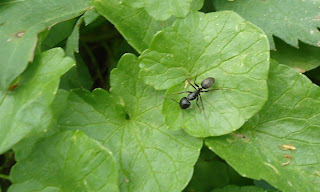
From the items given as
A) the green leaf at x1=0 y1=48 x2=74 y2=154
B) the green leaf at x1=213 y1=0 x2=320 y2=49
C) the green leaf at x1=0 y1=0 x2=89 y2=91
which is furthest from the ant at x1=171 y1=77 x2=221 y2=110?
the green leaf at x1=0 y1=0 x2=89 y2=91

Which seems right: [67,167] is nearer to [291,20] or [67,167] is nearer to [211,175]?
[211,175]

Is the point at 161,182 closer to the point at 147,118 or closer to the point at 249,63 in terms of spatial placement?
the point at 147,118

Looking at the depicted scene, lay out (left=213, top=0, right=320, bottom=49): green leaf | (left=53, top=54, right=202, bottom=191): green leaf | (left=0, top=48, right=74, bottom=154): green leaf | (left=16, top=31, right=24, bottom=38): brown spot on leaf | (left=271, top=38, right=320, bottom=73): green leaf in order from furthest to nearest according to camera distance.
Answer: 1. (left=271, top=38, right=320, bottom=73): green leaf
2. (left=213, top=0, right=320, bottom=49): green leaf
3. (left=16, top=31, right=24, bottom=38): brown spot on leaf
4. (left=53, top=54, right=202, bottom=191): green leaf
5. (left=0, top=48, right=74, bottom=154): green leaf

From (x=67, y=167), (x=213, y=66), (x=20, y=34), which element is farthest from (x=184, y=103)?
(x=20, y=34)

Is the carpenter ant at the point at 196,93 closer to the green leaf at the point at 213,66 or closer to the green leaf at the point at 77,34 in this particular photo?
the green leaf at the point at 213,66

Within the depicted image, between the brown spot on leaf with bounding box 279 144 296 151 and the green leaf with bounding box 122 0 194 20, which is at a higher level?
the green leaf with bounding box 122 0 194 20

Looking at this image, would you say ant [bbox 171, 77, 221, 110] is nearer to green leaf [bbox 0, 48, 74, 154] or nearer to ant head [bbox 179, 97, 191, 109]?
ant head [bbox 179, 97, 191, 109]
